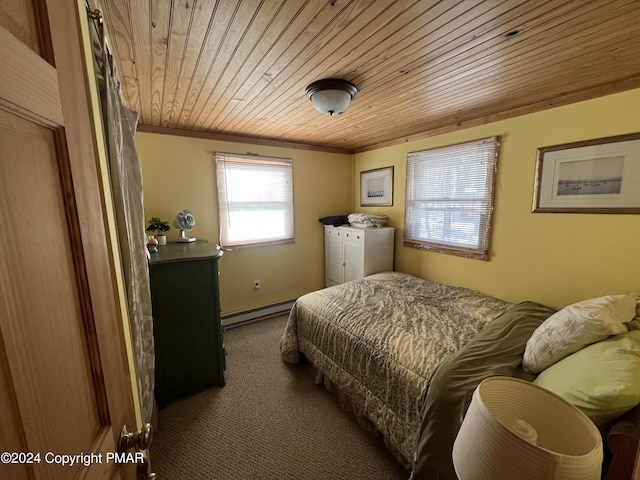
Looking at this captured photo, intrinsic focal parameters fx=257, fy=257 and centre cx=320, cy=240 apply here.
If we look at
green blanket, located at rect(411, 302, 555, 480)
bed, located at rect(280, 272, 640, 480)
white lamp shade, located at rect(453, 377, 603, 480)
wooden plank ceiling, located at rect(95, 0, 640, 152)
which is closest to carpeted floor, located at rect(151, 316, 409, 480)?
bed, located at rect(280, 272, 640, 480)

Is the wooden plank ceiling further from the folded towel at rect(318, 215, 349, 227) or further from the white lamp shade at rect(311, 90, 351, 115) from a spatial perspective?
the folded towel at rect(318, 215, 349, 227)

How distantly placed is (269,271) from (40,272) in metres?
3.12

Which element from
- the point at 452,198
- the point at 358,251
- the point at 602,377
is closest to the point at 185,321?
the point at 358,251

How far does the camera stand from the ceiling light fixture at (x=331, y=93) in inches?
66.0

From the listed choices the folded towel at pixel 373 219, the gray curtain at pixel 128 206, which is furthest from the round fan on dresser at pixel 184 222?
the folded towel at pixel 373 219

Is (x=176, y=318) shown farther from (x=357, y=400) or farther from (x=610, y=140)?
(x=610, y=140)

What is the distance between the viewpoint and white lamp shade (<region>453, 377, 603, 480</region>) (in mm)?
575

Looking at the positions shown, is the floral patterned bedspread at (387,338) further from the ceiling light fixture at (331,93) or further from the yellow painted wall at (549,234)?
the ceiling light fixture at (331,93)

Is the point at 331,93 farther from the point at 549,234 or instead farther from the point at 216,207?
the point at 549,234

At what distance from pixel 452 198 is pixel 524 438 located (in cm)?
248

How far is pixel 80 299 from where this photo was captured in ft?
1.60

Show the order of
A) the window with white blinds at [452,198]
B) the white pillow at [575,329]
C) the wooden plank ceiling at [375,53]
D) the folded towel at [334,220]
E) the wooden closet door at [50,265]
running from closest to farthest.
→ the wooden closet door at [50,265]
the wooden plank ceiling at [375,53]
the white pillow at [575,329]
the window with white blinds at [452,198]
the folded towel at [334,220]

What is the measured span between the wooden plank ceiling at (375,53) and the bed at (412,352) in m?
1.63

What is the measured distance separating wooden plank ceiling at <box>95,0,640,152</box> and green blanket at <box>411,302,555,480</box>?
1631 millimetres
